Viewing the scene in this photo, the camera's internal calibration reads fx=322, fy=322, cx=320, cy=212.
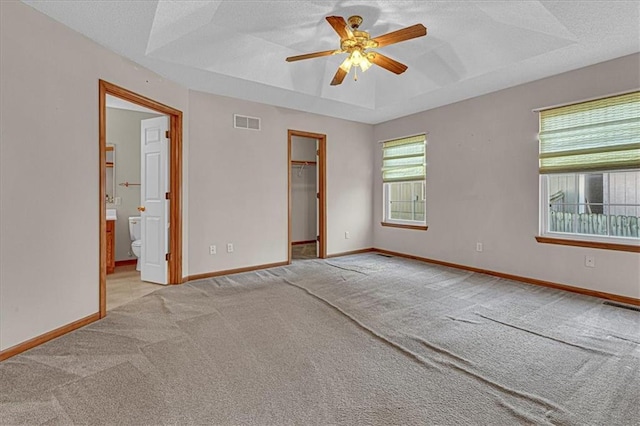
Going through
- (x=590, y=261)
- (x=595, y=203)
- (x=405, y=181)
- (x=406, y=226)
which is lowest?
(x=590, y=261)

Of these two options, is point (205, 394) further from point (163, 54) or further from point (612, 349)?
point (163, 54)

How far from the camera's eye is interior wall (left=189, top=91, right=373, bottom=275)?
432cm

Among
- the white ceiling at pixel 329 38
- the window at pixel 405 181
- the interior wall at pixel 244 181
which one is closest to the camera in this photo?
the white ceiling at pixel 329 38

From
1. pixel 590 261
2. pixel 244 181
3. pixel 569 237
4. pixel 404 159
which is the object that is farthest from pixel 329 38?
pixel 590 261

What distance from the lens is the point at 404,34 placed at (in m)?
2.59

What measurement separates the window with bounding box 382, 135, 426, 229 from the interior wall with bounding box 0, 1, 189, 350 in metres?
4.37

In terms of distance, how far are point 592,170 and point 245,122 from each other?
430 cm

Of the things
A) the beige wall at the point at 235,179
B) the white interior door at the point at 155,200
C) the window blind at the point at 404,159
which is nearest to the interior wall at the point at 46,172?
the beige wall at the point at 235,179

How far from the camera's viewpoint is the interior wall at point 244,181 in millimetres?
4320

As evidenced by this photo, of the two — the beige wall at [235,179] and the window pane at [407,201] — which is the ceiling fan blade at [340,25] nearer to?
the beige wall at [235,179]

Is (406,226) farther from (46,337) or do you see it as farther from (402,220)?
(46,337)

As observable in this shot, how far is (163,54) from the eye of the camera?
10.5 feet

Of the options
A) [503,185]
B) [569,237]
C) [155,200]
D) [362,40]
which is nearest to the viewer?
[362,40]

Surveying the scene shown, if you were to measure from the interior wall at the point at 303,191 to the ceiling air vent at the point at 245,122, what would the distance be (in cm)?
258
